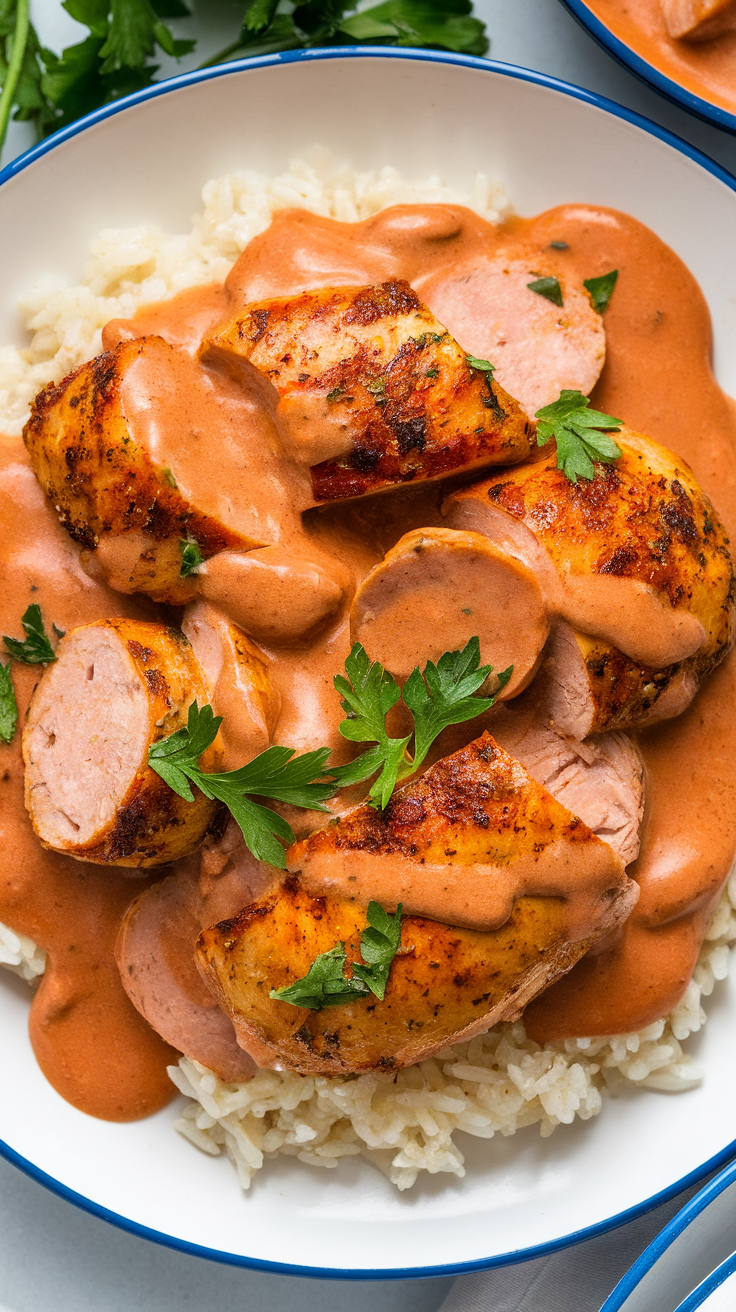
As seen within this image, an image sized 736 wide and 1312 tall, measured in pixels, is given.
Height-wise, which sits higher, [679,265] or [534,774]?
[679,265]

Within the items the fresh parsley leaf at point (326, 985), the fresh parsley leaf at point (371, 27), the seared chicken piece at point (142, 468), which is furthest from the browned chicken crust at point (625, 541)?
the fresh parsley leaf at point (371, 27)

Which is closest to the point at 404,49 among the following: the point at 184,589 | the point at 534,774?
the point at 184,589

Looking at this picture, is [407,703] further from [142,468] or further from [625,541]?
[142,468]

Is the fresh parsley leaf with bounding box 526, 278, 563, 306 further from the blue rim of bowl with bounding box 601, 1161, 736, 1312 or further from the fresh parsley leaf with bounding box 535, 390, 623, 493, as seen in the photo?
the blue rim of bowl with bounding box 601, 1161, 736, 1312

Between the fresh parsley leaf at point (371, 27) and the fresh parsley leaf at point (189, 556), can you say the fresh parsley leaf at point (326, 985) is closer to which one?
the fresh parsley leaf at point (189, 556)

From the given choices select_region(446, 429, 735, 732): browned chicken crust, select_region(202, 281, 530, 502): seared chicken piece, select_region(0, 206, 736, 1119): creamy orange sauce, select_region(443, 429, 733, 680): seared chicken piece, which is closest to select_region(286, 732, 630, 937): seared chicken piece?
select_region(0, 206, 736, 1119): creamy orange sauce

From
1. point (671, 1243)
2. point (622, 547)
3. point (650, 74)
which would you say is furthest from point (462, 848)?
point (650, 74)

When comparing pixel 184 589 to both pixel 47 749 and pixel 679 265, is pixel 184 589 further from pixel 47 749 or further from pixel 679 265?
pixel 679 265
